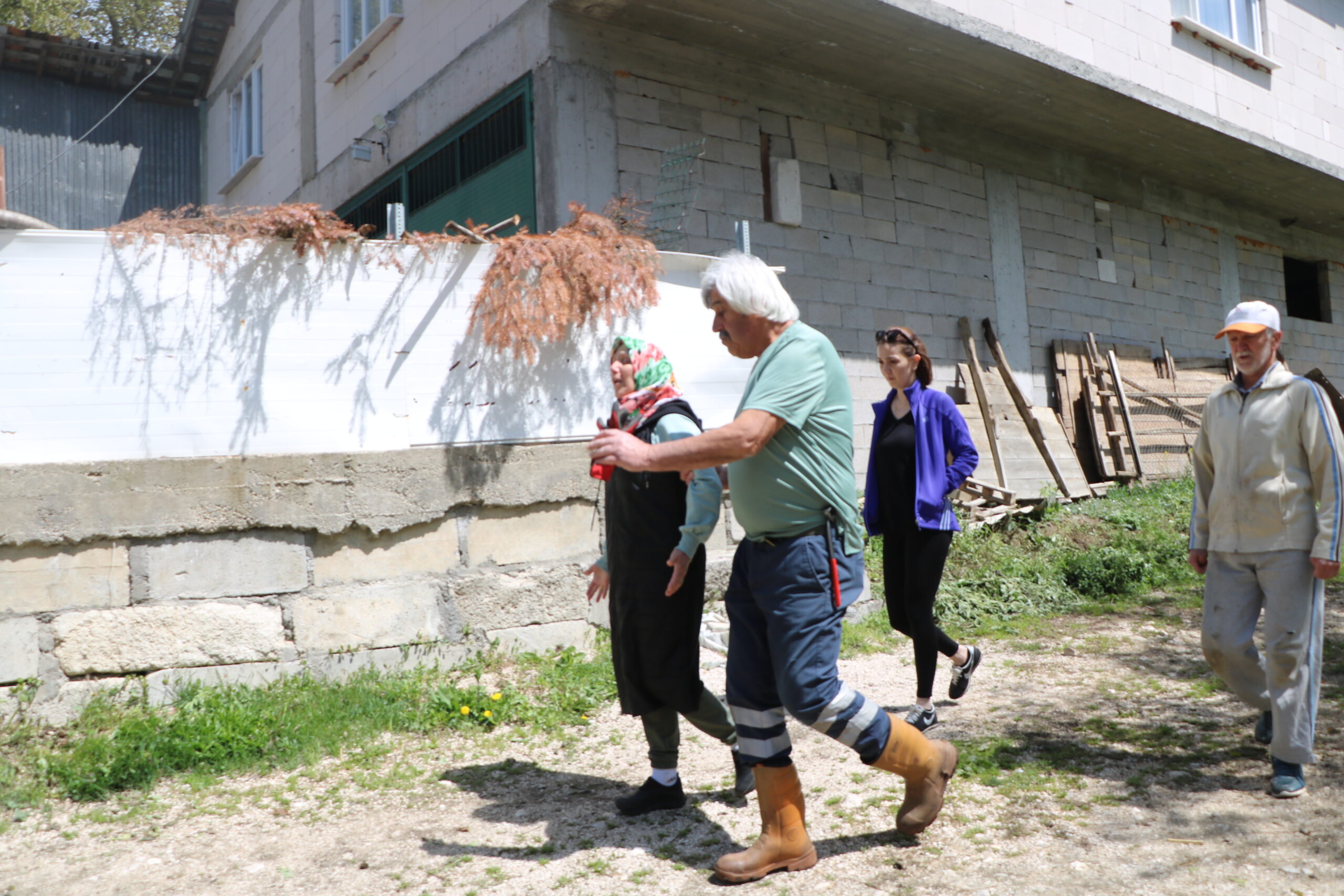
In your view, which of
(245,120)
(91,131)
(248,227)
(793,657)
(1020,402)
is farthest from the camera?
(91,131)

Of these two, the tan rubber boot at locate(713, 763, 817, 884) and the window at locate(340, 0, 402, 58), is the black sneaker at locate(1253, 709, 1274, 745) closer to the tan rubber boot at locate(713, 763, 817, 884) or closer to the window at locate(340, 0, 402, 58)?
the tan rubber boot at locate(713, 763, 817, 884)

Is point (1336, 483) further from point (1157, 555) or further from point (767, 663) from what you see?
point (1157, 555)

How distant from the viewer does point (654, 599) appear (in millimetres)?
3576

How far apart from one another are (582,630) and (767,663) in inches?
105

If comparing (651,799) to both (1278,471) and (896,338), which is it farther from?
(1278,471)

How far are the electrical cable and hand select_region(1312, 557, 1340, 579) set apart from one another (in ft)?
47.3

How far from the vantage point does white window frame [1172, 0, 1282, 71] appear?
11.0m

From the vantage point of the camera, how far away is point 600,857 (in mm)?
3340

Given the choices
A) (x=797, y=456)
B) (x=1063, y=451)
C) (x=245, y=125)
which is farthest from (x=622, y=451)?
(x=245, y=125)

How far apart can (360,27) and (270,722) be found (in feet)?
29.2

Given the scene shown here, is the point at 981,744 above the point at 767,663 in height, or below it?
below

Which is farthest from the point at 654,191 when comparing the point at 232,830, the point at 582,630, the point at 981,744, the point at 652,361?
the point at 232,830

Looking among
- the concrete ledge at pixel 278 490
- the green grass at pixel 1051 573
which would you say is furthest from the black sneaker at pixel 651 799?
the green grass at pixel 1051 573

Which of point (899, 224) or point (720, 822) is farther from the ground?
point (899, 224)
